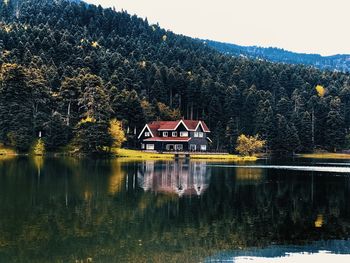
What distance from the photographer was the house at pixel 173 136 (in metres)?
116

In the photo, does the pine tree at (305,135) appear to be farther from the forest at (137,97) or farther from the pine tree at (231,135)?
the pine tree at (231,135)

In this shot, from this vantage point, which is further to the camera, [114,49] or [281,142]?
[114,49]

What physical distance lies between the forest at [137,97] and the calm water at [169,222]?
58408 millimetres

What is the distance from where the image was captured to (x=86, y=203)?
32.6 meters

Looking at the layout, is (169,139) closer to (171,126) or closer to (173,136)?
(173,136)

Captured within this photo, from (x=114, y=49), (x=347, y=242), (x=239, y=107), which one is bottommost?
(x=347, y=242)

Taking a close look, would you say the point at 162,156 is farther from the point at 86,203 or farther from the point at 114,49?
the point at 114,49

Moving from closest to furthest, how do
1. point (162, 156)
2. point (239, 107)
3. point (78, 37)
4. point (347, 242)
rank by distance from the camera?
1. point (347, 242)
2. point (162, 156)
3. point (239, 107)
4. point (78, 37)

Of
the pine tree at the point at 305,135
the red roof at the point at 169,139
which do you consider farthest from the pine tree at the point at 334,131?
the red roof at the point at 169,139

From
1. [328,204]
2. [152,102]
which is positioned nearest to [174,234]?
[328,204]

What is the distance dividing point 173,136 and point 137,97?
41.5 ft

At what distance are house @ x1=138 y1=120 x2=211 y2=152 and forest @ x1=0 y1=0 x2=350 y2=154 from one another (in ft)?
11.0

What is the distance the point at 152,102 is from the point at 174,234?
110 meters

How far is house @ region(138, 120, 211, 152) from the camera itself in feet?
380
